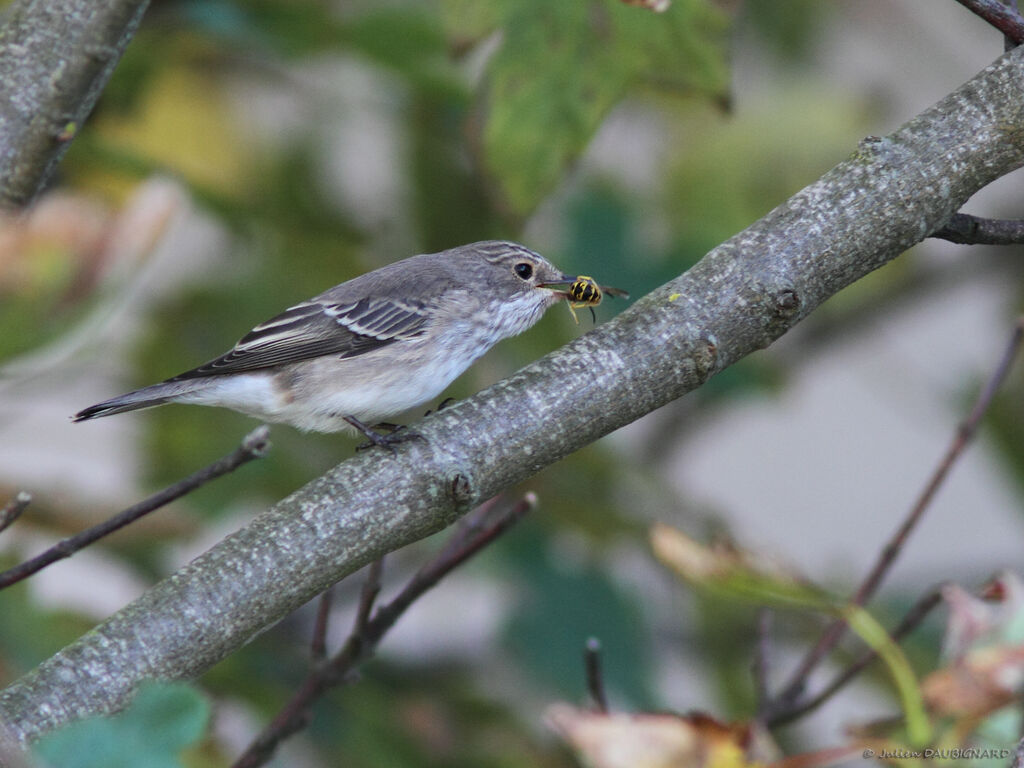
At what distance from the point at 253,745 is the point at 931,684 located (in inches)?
37.4

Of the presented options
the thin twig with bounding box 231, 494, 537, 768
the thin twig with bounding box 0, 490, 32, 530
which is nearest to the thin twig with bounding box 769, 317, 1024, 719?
the thin twig with bounding box 231, 494, 537, 768

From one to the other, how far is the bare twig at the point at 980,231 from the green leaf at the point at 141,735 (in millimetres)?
982

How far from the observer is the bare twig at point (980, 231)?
1300 mm

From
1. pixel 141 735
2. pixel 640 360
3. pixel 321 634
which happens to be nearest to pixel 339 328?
pixel 321 634

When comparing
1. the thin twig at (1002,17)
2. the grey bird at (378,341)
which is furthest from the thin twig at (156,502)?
the thin twig at (1002,17)

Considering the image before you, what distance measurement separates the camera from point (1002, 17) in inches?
50.9

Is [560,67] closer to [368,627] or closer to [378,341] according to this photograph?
[378,341]

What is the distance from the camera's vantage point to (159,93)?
9.57ft

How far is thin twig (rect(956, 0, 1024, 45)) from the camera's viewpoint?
128 centimetres

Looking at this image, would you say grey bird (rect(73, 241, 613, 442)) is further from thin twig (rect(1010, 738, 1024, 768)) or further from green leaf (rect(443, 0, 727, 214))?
thin twig (rect(1010, 738, 1024, 768))

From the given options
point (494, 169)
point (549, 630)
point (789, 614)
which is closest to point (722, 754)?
point (494, 169)

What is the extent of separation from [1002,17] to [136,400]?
4.57 feet

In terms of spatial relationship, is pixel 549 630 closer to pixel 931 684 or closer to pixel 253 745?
pixel 253 745

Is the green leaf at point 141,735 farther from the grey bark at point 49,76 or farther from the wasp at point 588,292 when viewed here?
the wasp at point 588,292
